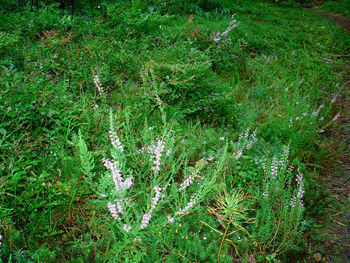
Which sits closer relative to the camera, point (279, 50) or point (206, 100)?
point (206, 100)

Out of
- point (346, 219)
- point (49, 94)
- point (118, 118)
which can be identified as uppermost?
point (49, 94)

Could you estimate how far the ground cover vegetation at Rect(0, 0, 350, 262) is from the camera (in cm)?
211

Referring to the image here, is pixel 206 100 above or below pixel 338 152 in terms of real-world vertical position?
above

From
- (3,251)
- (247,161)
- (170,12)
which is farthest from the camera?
(170,12)

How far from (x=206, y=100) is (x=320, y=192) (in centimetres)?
187

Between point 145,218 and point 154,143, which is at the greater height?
point 145,218

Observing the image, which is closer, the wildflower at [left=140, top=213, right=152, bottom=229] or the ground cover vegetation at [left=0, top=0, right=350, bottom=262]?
the wildflower at [left=140, top=213, right=152, bottom=229]

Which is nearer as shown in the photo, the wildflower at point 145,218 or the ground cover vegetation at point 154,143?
the wildflower at point 145,218

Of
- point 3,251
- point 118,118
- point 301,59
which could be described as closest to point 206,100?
point 118,118

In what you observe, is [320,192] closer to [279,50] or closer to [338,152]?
[338,152]

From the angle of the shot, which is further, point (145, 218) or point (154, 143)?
point (154, 143)

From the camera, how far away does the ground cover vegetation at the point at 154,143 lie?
2107mm

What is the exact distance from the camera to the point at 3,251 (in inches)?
78.3

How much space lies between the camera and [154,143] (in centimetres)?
269
